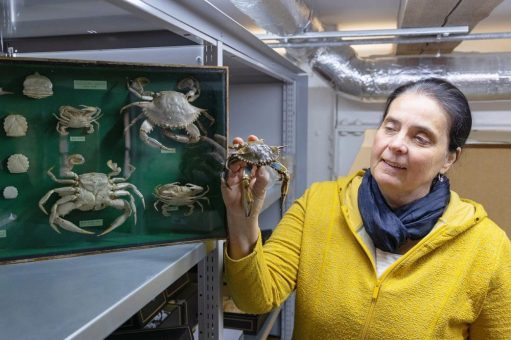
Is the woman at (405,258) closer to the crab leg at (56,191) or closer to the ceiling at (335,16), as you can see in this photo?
the crab leg at (56,191)

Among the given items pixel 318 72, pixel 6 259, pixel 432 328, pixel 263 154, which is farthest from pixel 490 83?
pixel 6 259

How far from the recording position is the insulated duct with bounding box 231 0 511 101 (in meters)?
2.12

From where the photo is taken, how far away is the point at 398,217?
110 cm

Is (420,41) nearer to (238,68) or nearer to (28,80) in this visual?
(238,68)

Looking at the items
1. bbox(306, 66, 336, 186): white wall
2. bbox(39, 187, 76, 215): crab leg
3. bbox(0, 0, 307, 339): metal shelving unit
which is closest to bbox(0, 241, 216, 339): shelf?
bbox(0, 0, 307, 339): metal shelving unit

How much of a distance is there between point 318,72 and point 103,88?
5.56 feet

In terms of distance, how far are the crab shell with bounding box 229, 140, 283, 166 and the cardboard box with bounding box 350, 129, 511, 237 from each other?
1.77 meters

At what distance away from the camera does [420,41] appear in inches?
73.9

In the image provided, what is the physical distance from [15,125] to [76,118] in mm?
90

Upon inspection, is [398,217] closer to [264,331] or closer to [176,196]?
[176,196]

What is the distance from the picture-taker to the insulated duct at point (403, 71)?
2.12 meters

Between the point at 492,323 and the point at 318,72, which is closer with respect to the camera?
the point at 492,323

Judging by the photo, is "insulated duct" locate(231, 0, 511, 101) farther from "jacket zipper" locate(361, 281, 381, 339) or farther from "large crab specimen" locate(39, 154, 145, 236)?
"large crab specimen" locate(39, 154, 145, 236)

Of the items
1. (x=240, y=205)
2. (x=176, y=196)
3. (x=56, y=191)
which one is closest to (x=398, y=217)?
(x=240, y=205)
